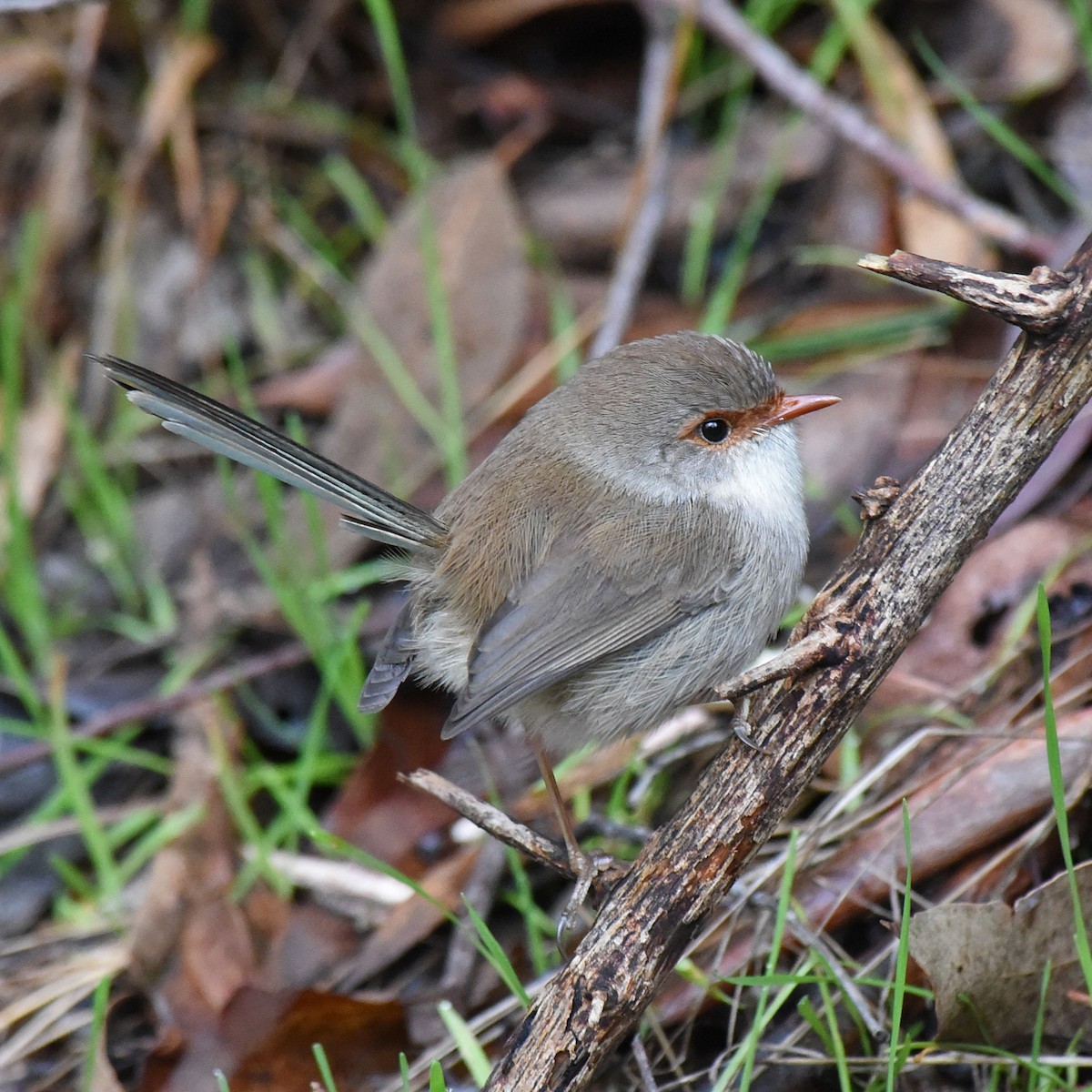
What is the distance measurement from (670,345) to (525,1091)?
187 cm

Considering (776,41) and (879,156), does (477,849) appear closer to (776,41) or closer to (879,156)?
(879,156)

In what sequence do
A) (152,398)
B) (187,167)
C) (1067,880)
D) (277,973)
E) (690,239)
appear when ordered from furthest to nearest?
(187,167)
(690,239)
(277,973)
(152,398)
(1067,880)

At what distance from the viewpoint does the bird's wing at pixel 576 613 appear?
3176mm

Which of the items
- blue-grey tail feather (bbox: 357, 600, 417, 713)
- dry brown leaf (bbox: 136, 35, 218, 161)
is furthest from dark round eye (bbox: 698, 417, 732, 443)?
dry brown leaf (bbox: 136, 35, 218, 161)

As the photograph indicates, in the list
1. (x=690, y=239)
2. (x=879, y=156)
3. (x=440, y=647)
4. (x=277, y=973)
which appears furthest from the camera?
(x=690, y=239)

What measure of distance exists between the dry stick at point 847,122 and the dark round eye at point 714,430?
1.67 metres

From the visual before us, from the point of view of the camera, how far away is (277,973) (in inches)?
149

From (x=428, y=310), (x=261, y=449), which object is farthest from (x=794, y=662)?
(x=428, y=310)

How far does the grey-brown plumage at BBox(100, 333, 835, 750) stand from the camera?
10.6 ft

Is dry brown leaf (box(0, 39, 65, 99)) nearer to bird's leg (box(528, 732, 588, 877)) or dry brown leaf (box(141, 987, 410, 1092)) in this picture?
bird's leg (box(528, 732, 588, 877))

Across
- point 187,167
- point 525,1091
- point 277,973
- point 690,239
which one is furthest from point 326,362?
point 525,1091

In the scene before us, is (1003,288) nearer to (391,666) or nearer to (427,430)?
(391,666)

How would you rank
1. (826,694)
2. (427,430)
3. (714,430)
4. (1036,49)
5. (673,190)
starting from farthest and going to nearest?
(673,190) < (1036,49) < (427,430) < (714,430) < (826,694)

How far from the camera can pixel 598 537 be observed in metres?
3.36
